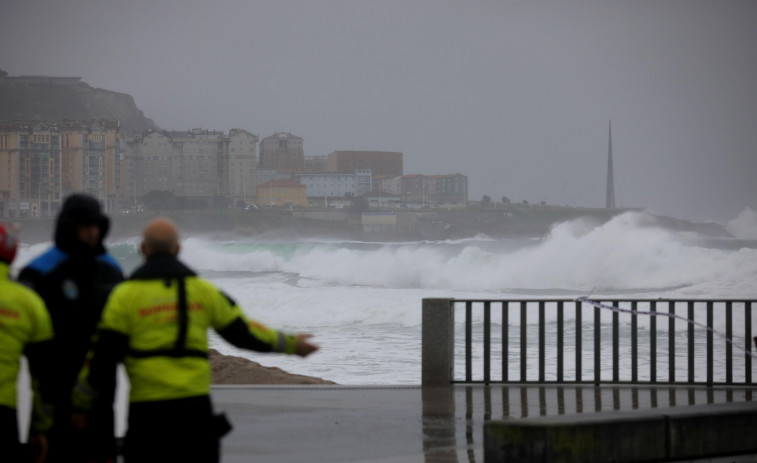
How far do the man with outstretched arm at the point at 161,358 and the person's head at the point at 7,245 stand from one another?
613mm

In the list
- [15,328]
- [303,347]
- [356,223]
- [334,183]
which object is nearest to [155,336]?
[15,328]

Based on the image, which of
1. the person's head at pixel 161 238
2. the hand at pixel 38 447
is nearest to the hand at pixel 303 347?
the person's head at pixel 161 238

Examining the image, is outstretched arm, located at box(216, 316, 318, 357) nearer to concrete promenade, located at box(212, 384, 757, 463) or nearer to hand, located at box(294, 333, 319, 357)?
hand, located at box(294, 333, 319, 357)

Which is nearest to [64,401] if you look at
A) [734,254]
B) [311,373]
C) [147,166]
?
[311,373]

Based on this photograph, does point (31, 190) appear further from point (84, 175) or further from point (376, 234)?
point (376, 234)

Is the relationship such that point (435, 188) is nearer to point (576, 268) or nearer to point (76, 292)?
point (576, 268)

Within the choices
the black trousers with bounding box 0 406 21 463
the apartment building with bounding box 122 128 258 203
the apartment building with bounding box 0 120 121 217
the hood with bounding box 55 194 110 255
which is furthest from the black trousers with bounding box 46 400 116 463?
the apartment building with bounding box 122 128 258 203

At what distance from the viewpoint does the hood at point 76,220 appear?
17.1 ft

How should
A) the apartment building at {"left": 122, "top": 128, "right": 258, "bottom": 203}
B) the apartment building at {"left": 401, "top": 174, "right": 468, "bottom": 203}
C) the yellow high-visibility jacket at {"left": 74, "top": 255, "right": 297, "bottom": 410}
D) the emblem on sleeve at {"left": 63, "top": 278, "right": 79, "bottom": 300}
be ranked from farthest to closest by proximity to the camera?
the apartment building at {"left": 122, "top": 128, "right": 258, "bottom": 203}
the apartment building at {"left": 401, "top": 174, "right": 468, "bottom": 203}
the emblem on sleeve at {"left": 63, "top": 278, "right": 79, "bottom": 300}
the yellow high-visibility jacket at {"left": 74, "top": 255, "right": 297, "bottom": 410}

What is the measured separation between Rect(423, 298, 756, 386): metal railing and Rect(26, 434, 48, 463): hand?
6218 mm

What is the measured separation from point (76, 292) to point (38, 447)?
806mm

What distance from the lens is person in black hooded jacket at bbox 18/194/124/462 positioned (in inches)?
202

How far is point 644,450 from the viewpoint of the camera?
24.0ft

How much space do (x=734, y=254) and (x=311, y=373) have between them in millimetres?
43303
